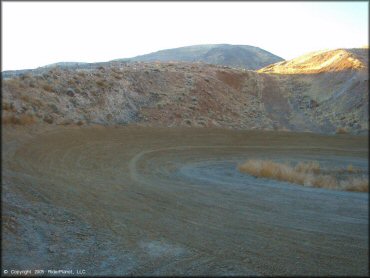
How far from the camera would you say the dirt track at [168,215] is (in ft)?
22.6

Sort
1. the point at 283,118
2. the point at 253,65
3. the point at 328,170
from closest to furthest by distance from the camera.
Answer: the point at 328,170, the point at 283,118, the point at 253,65

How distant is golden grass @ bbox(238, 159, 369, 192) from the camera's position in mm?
14568

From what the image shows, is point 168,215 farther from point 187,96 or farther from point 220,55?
point 220,55

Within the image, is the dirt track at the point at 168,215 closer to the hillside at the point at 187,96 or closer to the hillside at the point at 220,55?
the hillside at the point at 187,96

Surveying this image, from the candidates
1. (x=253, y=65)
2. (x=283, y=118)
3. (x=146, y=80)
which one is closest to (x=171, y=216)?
(x=283, y=118)

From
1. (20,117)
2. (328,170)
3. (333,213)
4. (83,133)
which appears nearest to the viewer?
(20,117)

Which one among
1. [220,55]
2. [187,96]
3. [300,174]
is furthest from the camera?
[220,55]

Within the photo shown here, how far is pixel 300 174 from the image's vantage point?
16.9 metres

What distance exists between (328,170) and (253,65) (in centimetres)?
8182

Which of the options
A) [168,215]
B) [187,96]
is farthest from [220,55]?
[168,215]

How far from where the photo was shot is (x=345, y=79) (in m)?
Result: 11.0

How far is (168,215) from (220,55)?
8833 centimetres

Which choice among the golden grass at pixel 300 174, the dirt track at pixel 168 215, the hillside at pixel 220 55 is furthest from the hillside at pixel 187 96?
the hillside at pixel 220 55

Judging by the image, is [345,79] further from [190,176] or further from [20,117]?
[20,117]
